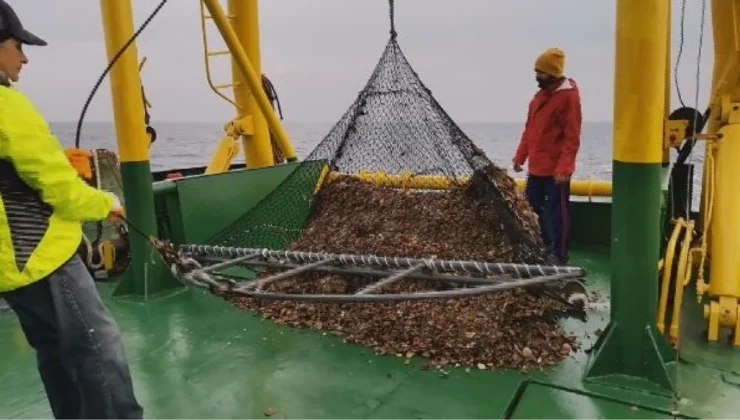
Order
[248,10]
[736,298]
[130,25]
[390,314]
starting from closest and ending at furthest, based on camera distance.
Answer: [736,298] < [390,314] < [130,25] < [248,10]

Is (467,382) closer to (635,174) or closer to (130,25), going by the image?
(635,174)

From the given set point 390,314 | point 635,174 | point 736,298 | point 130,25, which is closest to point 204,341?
point 390,314

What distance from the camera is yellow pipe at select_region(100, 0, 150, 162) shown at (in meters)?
3.43

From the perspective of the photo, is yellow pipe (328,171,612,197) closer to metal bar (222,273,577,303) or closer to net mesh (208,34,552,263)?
net mesh (208,34,552,263)

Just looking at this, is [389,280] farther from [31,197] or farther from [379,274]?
[31,197]

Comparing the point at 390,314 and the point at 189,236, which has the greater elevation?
the point at 189,236

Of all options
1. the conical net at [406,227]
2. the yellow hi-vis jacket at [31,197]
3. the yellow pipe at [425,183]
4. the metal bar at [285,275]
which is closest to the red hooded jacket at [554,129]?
the conical net at [406,227]

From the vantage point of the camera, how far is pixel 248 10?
501 cm

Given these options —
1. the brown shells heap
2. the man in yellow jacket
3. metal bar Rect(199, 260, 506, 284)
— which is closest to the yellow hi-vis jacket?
the man in yellow jacket

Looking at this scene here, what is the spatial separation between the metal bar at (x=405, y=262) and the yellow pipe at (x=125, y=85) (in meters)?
0.92

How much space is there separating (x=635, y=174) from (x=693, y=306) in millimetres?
1352

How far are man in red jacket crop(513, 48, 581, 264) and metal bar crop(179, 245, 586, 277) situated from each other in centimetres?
121

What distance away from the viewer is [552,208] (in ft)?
12.8

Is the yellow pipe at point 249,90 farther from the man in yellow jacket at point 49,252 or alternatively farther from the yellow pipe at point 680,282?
the yellow pipe at point 680,282
